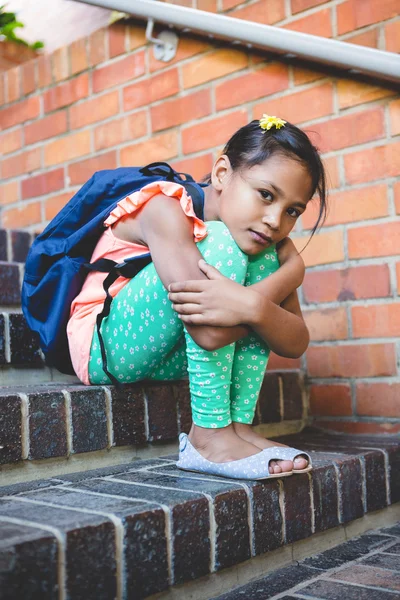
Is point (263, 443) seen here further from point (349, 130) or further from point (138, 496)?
point (349, 130)

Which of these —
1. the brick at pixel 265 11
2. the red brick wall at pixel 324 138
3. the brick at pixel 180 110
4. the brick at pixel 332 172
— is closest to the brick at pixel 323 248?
the red brick wall at pixel 324 138

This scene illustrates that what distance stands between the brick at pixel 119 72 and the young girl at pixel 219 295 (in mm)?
1046

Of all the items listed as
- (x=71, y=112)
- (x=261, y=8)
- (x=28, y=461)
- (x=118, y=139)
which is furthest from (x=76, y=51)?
(x=28, y=461)

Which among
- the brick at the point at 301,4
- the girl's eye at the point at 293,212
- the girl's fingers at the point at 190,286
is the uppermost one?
the brick at the point at 301,4

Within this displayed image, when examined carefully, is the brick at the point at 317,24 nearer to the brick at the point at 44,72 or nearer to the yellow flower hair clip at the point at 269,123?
the yellow flower hair clip at the point at 269,123

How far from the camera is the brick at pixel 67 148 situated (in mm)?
2492

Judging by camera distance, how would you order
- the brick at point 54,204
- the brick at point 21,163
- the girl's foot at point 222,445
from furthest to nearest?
the brick at point 21,163, the brick at point 54,204, the girl's foot at point 222,445

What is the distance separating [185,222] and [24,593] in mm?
720

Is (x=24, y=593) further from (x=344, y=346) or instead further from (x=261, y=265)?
(x=344, y=346)

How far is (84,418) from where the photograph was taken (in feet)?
4.32

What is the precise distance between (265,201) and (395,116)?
2.10ft

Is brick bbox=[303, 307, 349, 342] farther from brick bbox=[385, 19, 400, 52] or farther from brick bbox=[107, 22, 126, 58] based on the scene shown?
brick bbox=[107, 22, 126, 58]

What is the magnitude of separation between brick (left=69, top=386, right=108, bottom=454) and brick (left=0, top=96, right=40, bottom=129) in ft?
5.54

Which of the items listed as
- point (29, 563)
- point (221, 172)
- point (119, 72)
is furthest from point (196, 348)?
point (119, 72)
